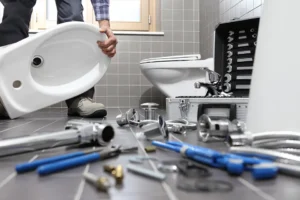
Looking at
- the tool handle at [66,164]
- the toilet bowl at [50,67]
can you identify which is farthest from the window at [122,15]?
the tool handle at [66,164]

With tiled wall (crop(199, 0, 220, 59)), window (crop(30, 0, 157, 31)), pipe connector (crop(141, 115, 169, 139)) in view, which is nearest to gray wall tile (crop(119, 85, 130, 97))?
window (crop(30, 0, 157, 31))

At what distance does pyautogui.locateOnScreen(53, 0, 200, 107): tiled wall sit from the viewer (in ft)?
8.29

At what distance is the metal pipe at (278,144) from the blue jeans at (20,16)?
1.06m

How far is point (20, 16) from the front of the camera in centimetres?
145

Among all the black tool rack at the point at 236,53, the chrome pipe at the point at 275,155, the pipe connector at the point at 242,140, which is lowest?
the chrome pipe at the point at 275,155

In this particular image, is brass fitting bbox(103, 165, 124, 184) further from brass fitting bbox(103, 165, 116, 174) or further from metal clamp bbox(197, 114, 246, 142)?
metal clamp bbox(197, 114, 246, 142)

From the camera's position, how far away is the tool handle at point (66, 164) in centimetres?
43

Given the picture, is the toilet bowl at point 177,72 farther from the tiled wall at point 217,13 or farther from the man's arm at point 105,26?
the man's arm at point 105,26

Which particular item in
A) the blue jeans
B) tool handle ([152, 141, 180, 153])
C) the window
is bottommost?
tool handle ([152, 141, 180, 153])

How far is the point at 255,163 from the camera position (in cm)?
44

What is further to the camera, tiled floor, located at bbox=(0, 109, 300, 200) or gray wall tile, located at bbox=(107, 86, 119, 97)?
gray wall tile, located at bbox=(107, 86, 119, 97)

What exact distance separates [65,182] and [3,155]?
20 centimetres

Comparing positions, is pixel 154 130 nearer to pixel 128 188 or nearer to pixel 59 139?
pixel 59 139

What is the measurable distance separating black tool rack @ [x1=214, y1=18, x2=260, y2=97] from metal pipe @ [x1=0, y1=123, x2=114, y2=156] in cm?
75
